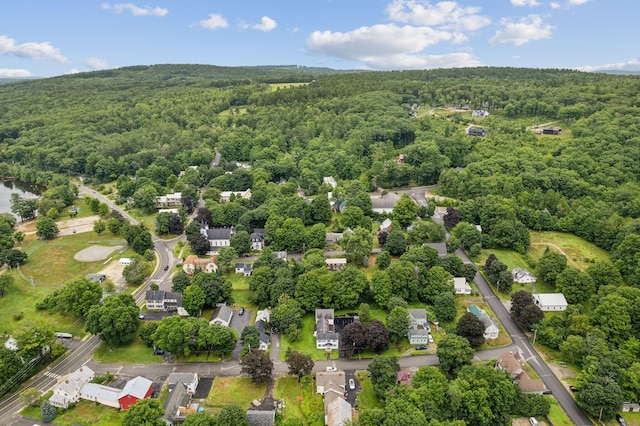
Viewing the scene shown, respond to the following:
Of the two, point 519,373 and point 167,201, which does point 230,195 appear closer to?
point 167,201

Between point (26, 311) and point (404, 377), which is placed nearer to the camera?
point (404, 377)

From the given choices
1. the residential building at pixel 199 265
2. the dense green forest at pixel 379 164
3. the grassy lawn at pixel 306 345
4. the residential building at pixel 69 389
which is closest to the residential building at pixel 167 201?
the dense green forest at pixel 379 164

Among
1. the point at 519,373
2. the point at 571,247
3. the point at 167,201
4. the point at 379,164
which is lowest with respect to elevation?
the point at 519,373

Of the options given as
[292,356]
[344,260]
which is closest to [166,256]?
[344,260]

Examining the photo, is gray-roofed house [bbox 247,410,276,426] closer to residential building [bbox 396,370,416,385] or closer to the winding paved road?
the winding paved road

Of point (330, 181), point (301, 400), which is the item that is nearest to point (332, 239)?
point (330, 181)

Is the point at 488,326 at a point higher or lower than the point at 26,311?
higher
